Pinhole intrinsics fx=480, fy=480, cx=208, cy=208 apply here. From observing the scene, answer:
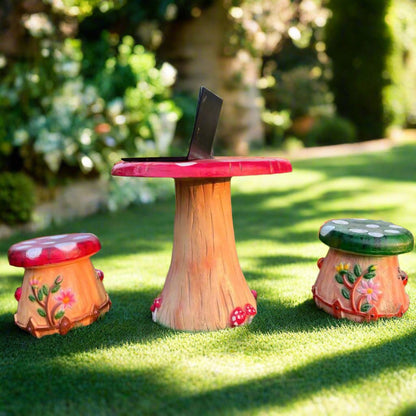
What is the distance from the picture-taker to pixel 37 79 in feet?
15.9

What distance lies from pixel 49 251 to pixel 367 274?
1.53 m

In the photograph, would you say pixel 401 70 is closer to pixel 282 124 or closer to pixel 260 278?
pixel 282 124

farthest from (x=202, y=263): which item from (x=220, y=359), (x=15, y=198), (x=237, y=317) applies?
(x=15, y=198)

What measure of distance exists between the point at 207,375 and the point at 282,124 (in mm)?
10079

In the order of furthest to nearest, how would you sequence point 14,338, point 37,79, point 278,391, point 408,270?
point 37,79 < point 408,270 < point 14,338 < point 278,391

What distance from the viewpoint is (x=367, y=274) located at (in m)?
2.33

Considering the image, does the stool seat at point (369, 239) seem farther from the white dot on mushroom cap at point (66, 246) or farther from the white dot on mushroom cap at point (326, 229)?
the white dot on mushroom cap at point (66, 246)

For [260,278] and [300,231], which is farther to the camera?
[300,231]

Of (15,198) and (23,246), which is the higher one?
(15,198)

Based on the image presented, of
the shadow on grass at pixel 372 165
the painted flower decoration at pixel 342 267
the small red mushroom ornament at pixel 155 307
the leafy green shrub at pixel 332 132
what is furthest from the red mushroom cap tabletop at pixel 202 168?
the leafy green shrub at pixel 332 132

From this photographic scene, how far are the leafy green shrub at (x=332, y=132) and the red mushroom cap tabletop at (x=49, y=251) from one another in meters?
9.89

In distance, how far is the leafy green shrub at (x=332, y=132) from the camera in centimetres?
1141

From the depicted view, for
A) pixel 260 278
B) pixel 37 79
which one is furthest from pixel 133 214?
pixel 260 278

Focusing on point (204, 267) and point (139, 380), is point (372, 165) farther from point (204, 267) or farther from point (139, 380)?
point (139, 380)
